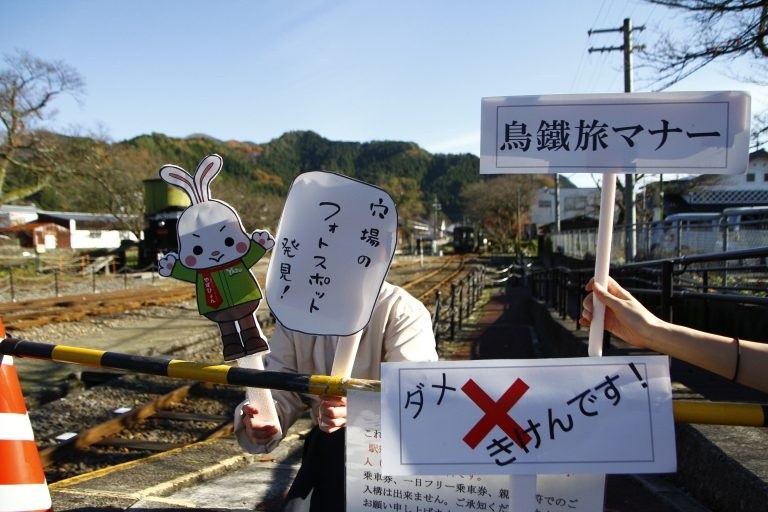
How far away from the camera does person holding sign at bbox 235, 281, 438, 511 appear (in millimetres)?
1842

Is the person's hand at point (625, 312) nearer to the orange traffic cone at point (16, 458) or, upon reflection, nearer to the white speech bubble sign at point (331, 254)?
the white speech bubble sign at point (331, 254)

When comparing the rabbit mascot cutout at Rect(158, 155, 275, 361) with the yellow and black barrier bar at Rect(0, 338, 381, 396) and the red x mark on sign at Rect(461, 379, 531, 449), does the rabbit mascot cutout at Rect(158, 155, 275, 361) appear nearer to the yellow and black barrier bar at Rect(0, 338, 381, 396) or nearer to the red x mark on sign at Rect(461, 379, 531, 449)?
the yellow and black barrier bar at Rect(0, 338, 381, 396)

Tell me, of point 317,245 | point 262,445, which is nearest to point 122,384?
point 262,445

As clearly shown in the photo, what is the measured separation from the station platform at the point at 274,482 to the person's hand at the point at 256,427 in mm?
1107

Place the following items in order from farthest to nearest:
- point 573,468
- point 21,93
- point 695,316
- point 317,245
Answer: point 21,93, point 695,316, point 317,245, point 573,468

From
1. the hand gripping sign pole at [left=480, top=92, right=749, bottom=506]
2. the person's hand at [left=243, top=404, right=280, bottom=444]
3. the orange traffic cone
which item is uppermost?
the hand gripping sign pole at [left=480, top=92, right=749, bottom=506]

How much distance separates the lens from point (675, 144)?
1.47 m

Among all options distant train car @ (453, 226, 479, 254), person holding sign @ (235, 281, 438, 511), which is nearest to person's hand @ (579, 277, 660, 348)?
person holding sign @ (235, 281, 438, 511)

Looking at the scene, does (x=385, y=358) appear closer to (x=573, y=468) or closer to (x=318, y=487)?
(x=318, y=487)

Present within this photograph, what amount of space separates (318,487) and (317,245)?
2.89 feet

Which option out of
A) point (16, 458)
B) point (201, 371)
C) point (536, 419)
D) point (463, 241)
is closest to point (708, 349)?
point (536, 419)

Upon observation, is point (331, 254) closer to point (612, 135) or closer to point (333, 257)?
point (333, 257)

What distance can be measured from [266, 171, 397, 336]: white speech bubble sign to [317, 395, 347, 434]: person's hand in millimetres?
243

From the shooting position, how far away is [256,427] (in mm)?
1886
